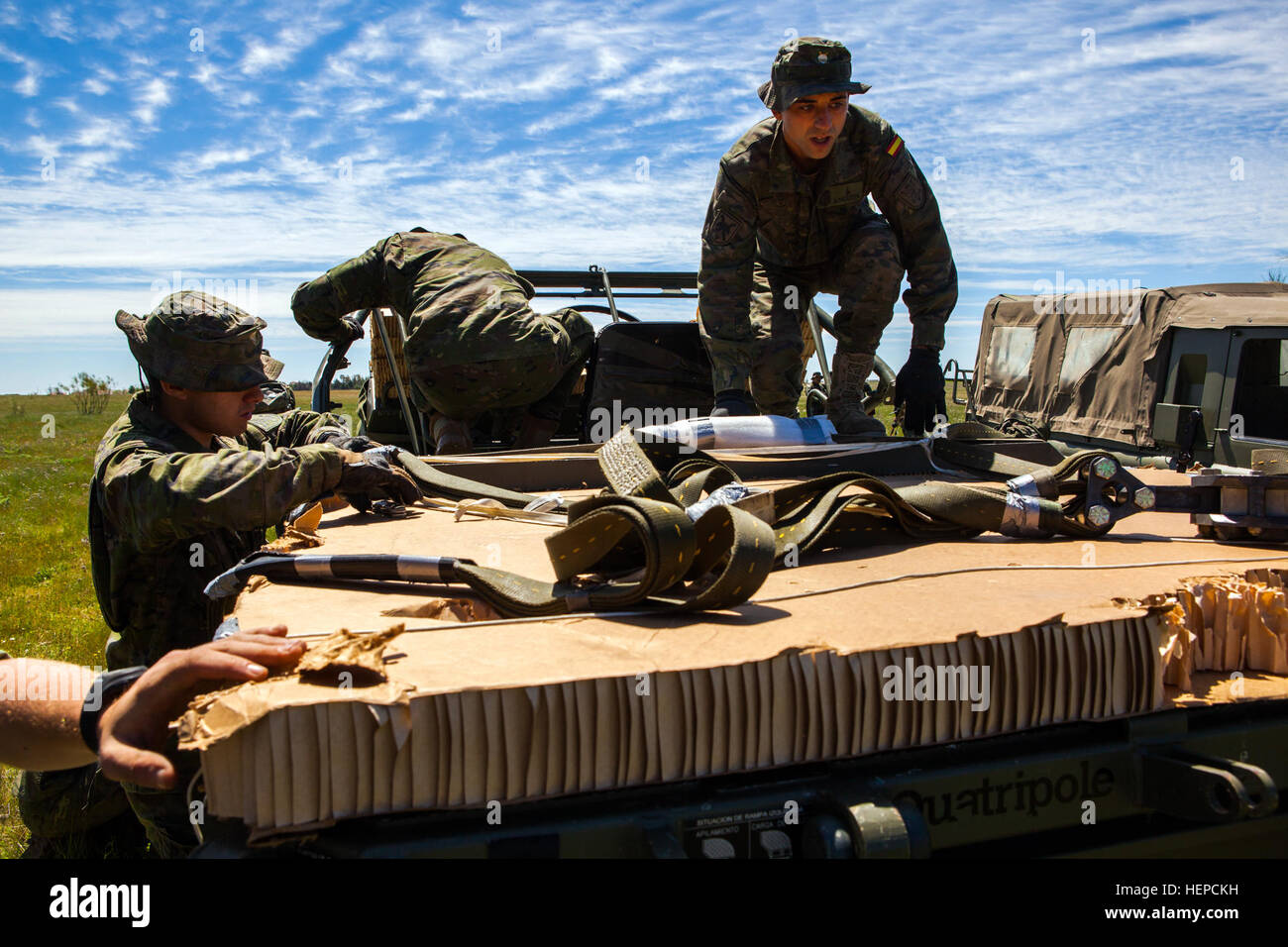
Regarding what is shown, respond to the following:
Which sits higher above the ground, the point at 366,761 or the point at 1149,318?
the point at 1149,318

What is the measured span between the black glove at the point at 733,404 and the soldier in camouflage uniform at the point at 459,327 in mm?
993

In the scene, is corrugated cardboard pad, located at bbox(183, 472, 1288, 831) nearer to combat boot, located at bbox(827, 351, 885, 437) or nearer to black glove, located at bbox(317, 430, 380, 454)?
black glove, located at bbox(317, 430, 380, 454)

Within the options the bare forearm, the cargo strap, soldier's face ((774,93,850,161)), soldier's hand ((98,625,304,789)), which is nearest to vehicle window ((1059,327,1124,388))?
soldier's face ((774,93,850,161))

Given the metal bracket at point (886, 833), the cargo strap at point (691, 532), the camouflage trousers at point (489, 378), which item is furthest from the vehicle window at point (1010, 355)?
the metal bracket at point (886, 833)

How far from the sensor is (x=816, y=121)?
383 centimetres

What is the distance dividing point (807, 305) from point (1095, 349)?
307 inches

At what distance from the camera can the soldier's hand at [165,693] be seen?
1.25 meters

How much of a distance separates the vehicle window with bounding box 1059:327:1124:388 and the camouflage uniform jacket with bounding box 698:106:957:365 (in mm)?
7644

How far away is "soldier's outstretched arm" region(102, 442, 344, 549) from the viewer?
2354 mm

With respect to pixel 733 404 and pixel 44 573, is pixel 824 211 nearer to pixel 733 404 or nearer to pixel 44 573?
pixel 733 404
